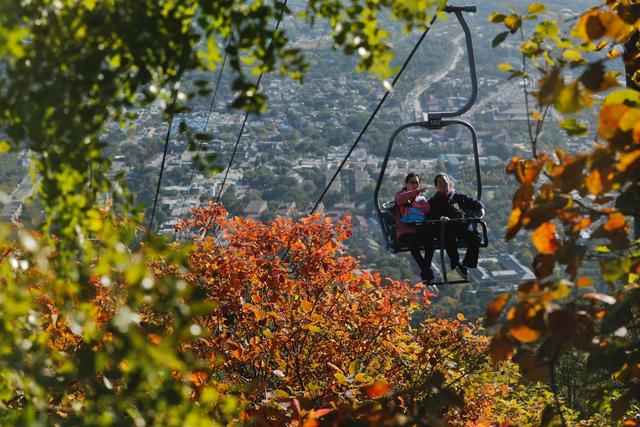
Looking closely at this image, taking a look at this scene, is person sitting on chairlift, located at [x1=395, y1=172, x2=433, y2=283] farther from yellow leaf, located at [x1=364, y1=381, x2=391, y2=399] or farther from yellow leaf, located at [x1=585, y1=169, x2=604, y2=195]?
yellow leaf, located at [x1=585, y1=169, x2=604, y2=195]

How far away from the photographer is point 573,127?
2576mm

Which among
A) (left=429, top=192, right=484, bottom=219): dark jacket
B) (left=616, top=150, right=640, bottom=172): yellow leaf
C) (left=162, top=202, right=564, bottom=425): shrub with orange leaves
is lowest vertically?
(left=162, top=202, right=564, bottom=425): shrub with orange leaves

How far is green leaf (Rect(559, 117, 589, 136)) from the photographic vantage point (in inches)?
101

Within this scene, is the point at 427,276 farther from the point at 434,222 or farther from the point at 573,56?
the point at 573,56

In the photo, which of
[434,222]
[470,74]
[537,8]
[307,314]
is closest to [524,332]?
[537,8]

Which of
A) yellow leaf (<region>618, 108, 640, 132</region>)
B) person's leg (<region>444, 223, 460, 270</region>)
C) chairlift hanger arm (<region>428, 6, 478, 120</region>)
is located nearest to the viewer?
yellow leaf (<region>618, 108, 640, 132</region>)

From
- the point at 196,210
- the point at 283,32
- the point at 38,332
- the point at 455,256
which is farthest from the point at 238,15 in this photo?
the point at 196,210

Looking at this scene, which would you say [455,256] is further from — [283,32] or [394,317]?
[283,32]

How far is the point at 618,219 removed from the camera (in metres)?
2.45

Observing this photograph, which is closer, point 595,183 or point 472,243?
point 595,183

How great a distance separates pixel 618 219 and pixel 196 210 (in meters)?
9.90

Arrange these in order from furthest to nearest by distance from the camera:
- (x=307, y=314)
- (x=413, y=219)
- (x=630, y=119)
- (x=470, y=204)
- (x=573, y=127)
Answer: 1. (x=413, y=219)
2. (x=470, y=204)
3. (x=307, y=314)
4. (x=573, y=127)
5. (x=630, y=119)

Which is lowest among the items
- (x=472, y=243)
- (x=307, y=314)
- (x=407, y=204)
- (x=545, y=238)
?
(x=307, y=314)

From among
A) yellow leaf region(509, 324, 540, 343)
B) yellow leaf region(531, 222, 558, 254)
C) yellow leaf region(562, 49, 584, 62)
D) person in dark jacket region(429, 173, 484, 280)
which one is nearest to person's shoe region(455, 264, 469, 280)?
person in dark jacket region(429, 173, 484, 280)
